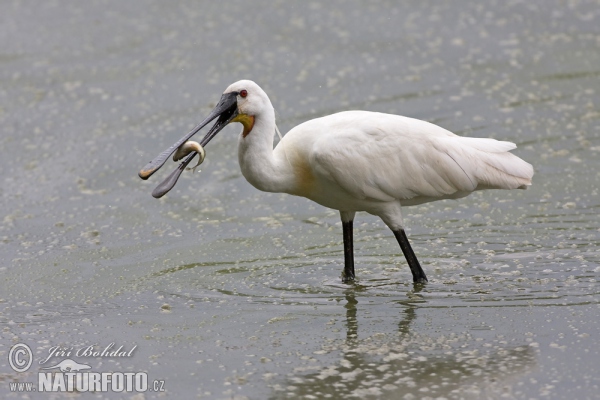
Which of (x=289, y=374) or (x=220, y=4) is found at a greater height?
(x=220, y=4)

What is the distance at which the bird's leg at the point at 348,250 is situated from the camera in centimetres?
711

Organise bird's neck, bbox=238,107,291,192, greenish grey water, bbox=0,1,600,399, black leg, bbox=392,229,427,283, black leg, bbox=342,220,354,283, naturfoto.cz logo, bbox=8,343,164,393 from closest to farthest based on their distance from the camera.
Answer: naturfoto.cz logo, bbox=8,343,164,393
greenish grey water, bbox=0,1,600,399
bird's neck, bbox=238,107,291,192
black leg, bbox=392,229,427,283
black leg, bbox=342,220,354,283

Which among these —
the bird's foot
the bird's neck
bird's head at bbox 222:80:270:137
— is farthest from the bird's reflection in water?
bird's head at bbox 222:80:270:137

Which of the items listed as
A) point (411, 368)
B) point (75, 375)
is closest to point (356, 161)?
point (411, 368)

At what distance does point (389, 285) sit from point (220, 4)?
8.36 meters

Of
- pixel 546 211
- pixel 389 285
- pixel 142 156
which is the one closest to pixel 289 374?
pixel 389 285

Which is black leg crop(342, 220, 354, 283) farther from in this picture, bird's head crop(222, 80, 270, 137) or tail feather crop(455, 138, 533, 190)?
bird's head crop(222, 80, 270, 137)

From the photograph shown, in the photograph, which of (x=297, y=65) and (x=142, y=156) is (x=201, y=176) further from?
(x=297, y=65)

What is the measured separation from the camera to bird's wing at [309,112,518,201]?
6801mm

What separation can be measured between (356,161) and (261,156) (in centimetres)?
63

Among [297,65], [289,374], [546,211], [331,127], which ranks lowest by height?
[289,374]

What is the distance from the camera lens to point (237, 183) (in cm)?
944

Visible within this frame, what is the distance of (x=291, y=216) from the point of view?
8.59 m

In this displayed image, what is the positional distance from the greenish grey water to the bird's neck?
0.77 m
